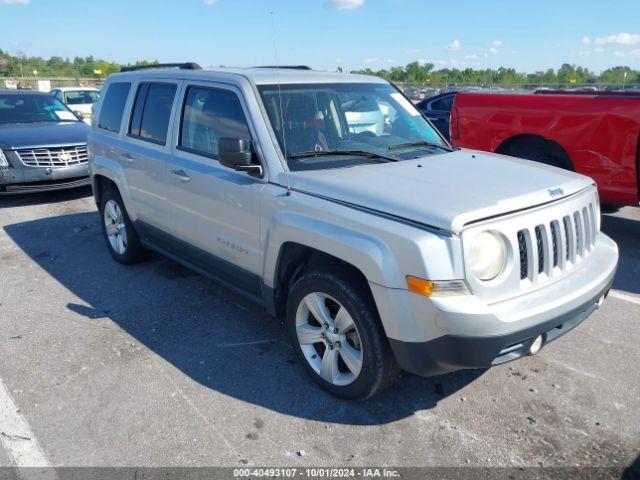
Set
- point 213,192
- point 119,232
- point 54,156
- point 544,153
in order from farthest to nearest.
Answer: point 54,156 → point 544,153 → point 119,232 → point 213,192

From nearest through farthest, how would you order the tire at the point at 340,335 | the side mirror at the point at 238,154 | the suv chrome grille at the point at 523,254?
the suv chrome grille at the point at 523,254, the tire at the point at 340,335, the side mirror at the point at 238,154

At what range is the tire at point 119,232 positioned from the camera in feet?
18.1

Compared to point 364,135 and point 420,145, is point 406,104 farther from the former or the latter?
point 364,135

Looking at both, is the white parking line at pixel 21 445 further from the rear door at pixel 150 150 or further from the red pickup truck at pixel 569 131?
the red pickup truck at pixel 569 131

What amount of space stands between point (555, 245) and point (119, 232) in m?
4.33

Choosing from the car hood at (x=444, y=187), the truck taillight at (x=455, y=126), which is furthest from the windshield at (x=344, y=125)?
the truck taillight at (x=455, y=126)

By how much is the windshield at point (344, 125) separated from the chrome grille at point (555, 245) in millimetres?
1136

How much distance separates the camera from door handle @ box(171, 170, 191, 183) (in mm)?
4207

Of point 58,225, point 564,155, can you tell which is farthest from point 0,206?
point 564,155

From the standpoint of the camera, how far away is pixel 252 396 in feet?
11.2

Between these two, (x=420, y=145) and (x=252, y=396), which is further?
(x=420, y=145)

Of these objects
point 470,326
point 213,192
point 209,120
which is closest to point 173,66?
point 209,120

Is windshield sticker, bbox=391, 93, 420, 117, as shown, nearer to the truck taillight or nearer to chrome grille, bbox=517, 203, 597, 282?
chrome grille, bbox=517, 203, 597, 282

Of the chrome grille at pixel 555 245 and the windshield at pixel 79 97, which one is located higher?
the windshield at pixel 79 97
